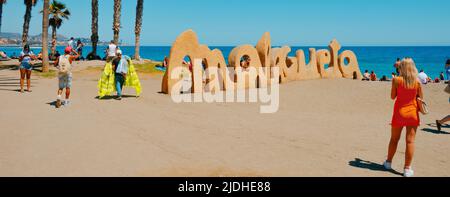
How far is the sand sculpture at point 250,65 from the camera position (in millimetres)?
14742

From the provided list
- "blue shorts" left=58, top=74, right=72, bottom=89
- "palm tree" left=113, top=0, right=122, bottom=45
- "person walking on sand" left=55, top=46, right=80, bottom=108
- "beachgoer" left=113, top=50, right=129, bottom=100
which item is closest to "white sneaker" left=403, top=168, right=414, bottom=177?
"person walking on sand" left=55, top=46, right=80, bottom=108

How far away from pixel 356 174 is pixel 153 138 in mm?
3886

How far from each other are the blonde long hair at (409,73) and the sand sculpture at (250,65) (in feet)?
31.9

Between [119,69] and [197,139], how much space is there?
5.63m

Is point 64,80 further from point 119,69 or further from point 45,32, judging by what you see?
point 45,32

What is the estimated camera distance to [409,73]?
5785mm

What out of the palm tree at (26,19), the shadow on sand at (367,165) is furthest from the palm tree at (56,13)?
the shadow on sand at (367,165)

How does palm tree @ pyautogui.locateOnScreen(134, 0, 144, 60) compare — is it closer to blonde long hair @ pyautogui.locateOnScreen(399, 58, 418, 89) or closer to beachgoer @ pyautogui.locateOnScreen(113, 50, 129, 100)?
beachgoer @ pyautogui.locateOnScreen(113, 50, 129, 100)

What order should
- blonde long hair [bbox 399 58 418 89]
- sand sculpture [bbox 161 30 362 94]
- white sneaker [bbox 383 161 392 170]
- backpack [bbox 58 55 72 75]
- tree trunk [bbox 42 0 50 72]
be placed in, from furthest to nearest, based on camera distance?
1. tree trunk [bbox 42 0 50 72]
2. sand sculpture [bbox 161 30 362 94]
3. backpack [bbox 58 55 72 75]
4. white sneaker [bbox 383 161 392 170]
5. blonde long hair [bbox 399 58 418 89]

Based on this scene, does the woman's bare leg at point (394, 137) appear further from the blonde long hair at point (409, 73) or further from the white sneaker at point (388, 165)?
the blonde long hair at point (409, 73)

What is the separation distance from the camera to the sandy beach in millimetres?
6031

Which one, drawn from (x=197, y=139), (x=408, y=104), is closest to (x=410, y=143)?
(x=408, y=104)

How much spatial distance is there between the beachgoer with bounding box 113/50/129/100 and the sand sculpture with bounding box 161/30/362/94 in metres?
2.05
